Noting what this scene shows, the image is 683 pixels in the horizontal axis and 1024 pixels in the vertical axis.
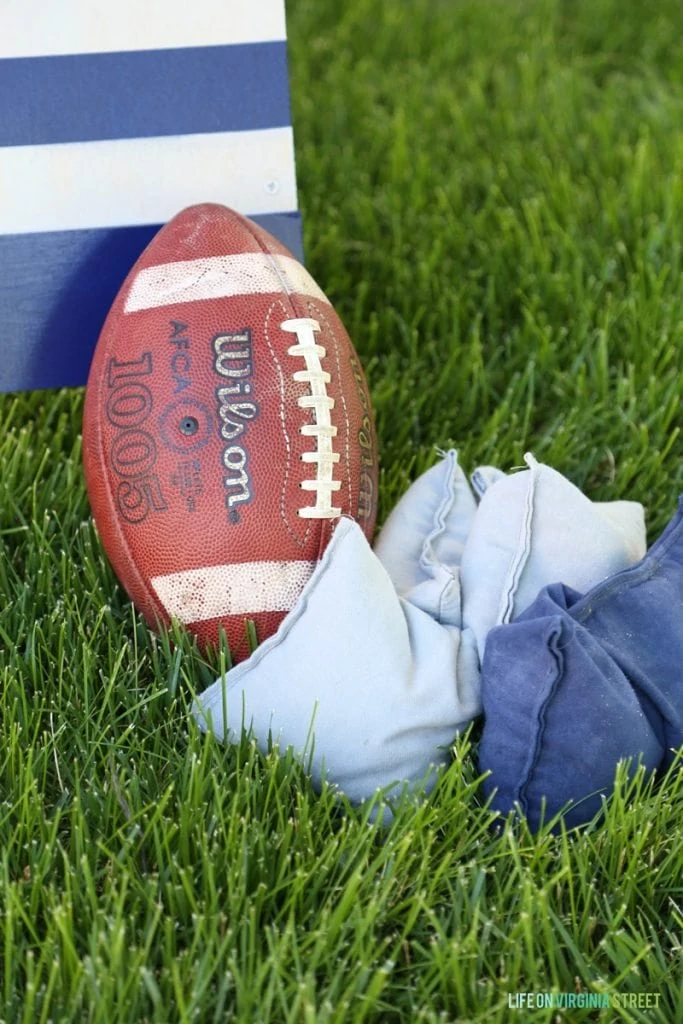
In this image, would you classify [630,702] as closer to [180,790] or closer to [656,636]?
[656,636]

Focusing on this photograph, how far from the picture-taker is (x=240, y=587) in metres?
1.64

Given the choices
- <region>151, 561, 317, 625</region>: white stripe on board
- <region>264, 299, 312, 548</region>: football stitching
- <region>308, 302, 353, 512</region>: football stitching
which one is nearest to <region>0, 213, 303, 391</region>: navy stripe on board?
<region>308, 302, 353, 512</region>: football stitching

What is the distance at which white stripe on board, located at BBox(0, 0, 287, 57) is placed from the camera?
1941mm

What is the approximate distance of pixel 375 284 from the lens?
2.64m

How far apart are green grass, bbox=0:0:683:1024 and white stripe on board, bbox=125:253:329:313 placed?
1.23 ft

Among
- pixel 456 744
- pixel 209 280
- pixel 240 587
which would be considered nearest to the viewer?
pixel 456 744

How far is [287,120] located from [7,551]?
0.87 metres

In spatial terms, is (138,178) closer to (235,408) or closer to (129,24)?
(129,24)

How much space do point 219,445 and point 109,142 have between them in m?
0.67

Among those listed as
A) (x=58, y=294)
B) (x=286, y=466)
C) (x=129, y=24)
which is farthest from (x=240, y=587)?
(x=129, y=24)

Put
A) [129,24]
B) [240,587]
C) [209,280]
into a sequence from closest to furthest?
[240,587]
[209,280]
[129,24]

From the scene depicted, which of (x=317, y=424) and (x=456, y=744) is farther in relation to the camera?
(x=317, y=424)

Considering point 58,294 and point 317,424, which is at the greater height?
point 58,294

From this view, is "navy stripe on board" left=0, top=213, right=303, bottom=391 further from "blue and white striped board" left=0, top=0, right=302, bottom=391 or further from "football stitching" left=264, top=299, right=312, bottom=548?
"football stitching" left=264, top=299, right=312, bottom=548
